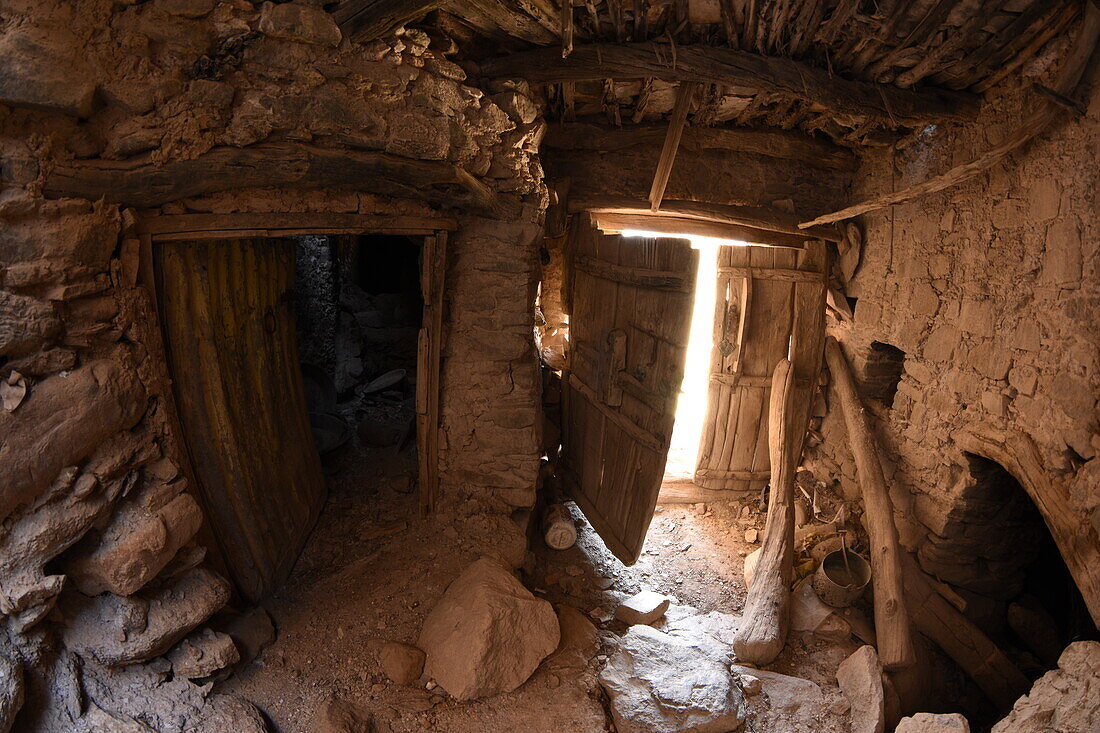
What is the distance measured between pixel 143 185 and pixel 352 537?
8.21 ft

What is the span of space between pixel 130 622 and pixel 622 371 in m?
3.12

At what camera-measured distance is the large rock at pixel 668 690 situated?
3.31m

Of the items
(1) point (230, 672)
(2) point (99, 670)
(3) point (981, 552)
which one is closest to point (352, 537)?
(1) point (230, 672)

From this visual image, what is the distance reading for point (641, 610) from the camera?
13.8 ft

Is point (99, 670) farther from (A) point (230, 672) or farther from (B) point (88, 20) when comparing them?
(B) point (88, 20)

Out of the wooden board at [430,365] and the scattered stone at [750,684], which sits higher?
the wooden board at [430,365]

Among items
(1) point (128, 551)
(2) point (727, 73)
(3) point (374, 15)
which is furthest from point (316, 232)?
(2) point (727, 73)

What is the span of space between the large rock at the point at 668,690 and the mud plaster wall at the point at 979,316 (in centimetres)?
191

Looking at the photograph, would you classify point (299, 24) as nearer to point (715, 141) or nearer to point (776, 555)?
point (715, 141)

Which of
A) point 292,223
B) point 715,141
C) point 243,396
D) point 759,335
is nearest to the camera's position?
point 292,223

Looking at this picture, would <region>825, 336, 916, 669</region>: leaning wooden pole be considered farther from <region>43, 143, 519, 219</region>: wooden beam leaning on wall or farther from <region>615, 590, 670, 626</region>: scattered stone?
<region>43, 143, 519, 219</region>: wooden beam leaning on wall

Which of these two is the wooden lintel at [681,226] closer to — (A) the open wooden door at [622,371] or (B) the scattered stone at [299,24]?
(A) the open wooden door at [622,371]

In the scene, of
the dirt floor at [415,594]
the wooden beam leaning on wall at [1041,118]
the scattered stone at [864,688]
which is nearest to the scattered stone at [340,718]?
the dirt floor at [415,594]

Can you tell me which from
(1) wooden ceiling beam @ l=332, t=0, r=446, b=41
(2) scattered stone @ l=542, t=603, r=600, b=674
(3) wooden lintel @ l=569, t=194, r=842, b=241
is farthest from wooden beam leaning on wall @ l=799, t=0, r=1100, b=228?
(2) scattered stone @ l=542, t=603, r=600, b=674
